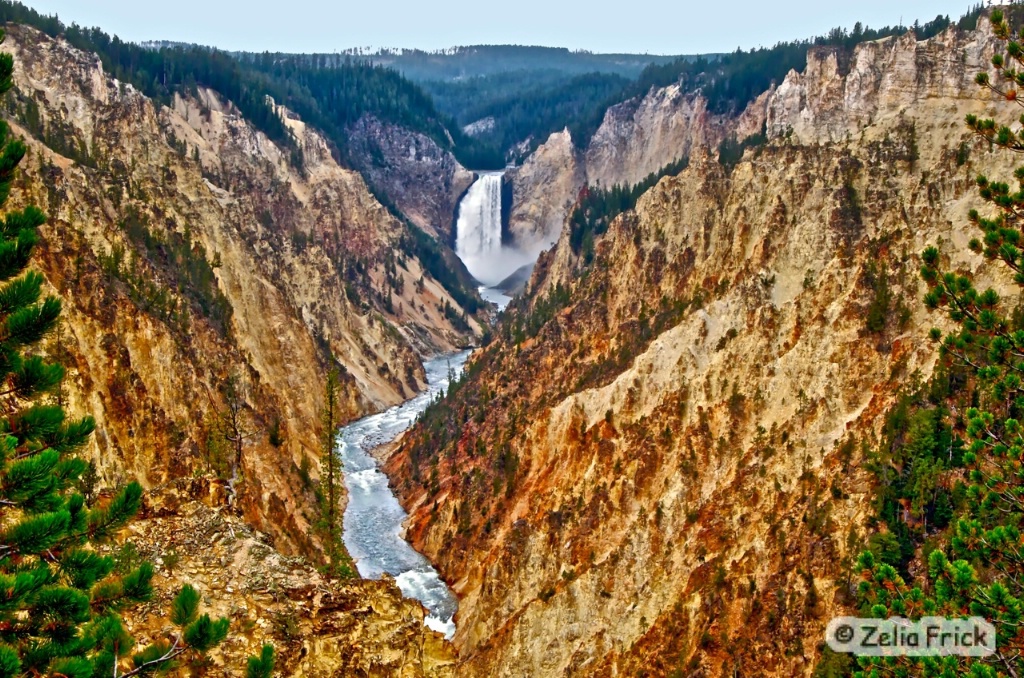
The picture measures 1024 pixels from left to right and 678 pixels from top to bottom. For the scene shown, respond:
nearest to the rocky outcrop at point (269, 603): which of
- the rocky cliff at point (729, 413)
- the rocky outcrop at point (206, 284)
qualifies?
the rocky outcrop at point (206, 284)

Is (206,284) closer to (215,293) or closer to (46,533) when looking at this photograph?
(215,293)

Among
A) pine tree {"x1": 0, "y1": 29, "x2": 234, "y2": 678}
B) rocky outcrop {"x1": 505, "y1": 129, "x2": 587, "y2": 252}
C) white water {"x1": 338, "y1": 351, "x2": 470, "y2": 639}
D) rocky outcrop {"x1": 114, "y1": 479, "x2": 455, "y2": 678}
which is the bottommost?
white water {"x1": 338, "y1": 351, "x2": 470, "y2": 639}

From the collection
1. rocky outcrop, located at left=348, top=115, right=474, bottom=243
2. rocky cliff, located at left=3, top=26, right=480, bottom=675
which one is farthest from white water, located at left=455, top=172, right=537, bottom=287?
rocky cliff, located at left=3, top=26, right=480, bottom=675

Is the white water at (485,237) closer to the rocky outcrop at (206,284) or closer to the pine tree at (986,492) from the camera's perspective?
the rocky outcrop at (206,284)

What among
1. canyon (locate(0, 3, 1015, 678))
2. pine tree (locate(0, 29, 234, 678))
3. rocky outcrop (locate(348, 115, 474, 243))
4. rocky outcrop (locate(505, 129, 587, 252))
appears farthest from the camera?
rocky outcrop (locate(348, 115, 474, 243))

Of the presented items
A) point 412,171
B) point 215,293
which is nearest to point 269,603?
point 215,293

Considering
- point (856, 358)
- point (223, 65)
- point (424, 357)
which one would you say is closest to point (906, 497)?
point (856, 358)

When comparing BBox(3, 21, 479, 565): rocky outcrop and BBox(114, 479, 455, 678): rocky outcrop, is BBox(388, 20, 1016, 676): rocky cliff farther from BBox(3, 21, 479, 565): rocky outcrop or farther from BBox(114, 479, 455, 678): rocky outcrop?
BBox(114, 479, 455, 678): rocky outcrop
